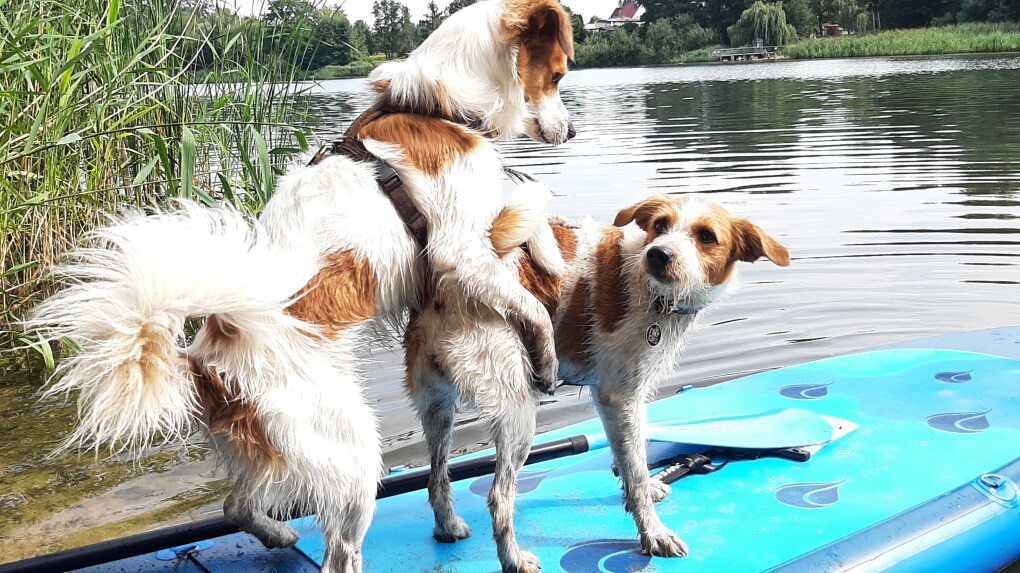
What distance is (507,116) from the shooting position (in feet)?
10.8

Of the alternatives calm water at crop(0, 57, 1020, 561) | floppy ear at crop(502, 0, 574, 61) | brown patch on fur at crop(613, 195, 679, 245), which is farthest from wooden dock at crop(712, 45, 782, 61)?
floppy ear at crop(502, 0, 574, 61)

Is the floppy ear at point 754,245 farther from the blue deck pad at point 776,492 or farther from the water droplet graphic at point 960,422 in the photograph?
the water droplet graphic at point 960,422

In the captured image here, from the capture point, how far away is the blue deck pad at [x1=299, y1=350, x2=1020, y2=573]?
139 inches

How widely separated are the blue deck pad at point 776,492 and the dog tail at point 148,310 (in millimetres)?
1232

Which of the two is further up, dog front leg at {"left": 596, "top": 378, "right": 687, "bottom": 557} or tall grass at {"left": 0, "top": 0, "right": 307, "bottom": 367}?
tall grass at {"left": 0, "top": 0, "right": 307, "bottom": 367}

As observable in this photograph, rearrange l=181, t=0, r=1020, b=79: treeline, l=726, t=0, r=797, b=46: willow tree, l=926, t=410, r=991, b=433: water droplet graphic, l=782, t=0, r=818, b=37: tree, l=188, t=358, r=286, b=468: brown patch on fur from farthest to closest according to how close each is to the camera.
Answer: l=782, t=0, r=818, b=37: tree → l=726, t=0, r=797, b=46: willow tree → l=181, t=0, r=1020, b=79: treeline → l=926, t=410, r=991, b=433: water droplet graphic → l=188, t=358, r=286, b=468: brown patch on fur

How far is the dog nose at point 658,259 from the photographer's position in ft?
10.7

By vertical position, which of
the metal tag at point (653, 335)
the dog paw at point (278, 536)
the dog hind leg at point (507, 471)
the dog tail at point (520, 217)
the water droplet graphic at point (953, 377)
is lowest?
the water droplet graphic at point (953, 377)

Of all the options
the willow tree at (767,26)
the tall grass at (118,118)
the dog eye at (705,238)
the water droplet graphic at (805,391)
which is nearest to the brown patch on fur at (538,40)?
the dog eye at (705,238)

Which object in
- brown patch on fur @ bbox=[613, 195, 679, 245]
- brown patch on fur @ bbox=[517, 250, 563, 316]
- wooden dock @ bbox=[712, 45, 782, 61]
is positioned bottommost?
brown patch on fur @ bbox=[517, 250, 563, 316]

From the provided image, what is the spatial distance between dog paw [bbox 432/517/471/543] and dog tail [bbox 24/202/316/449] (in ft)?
4.50

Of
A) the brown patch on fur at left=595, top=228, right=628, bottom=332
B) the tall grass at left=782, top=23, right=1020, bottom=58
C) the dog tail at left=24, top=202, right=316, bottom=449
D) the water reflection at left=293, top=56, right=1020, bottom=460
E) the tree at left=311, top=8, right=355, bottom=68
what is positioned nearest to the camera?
the dog tail at left=24, top=202, right=316, bottom=449

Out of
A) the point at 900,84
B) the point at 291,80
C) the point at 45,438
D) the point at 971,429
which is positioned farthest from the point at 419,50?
the point at 900,84

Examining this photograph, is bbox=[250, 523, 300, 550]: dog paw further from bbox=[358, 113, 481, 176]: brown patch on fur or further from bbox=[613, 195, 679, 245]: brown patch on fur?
bbox=[613, 195, 679, 245]: brown patch on fur
